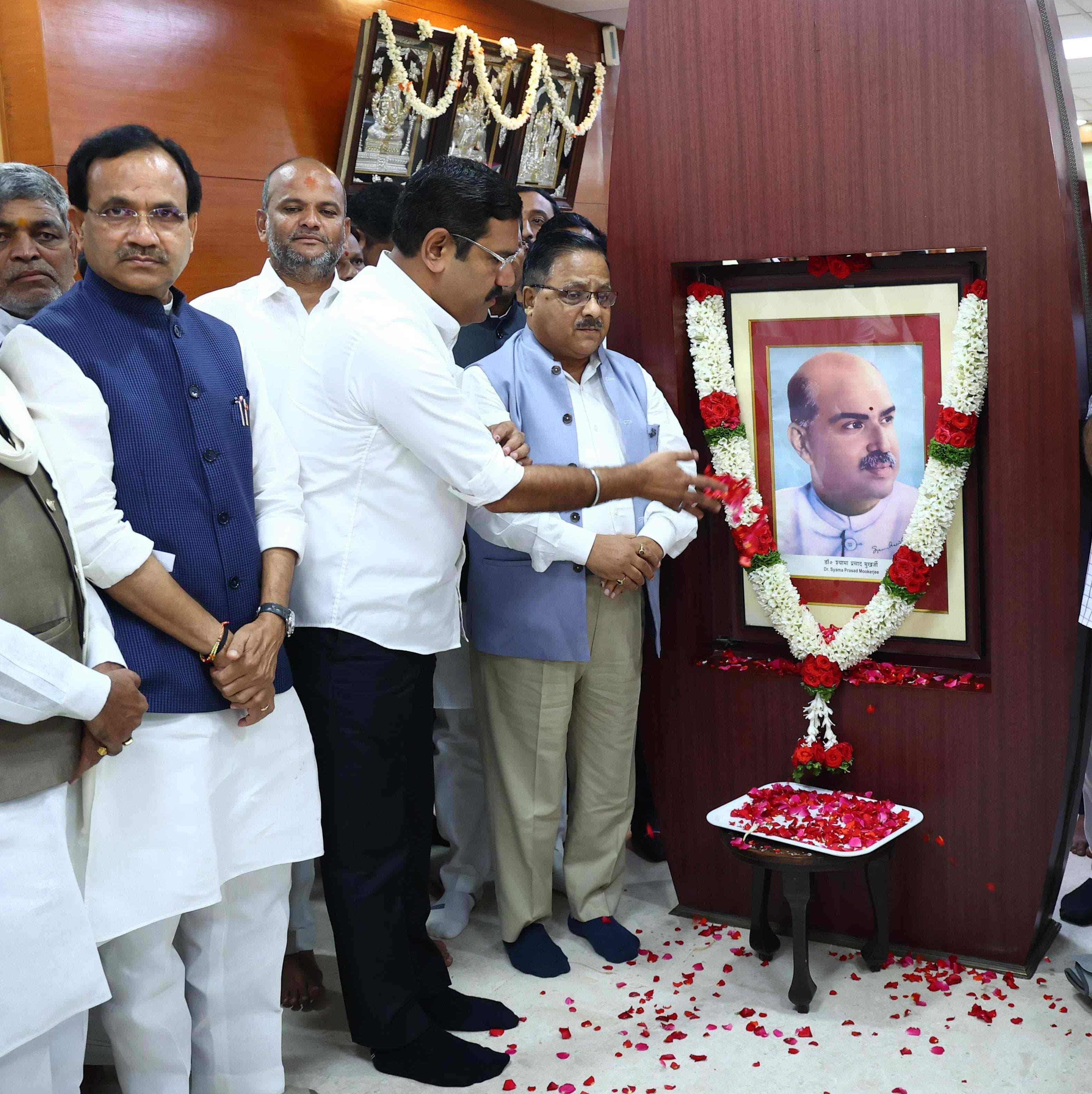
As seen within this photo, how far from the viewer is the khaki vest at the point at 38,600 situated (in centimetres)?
191

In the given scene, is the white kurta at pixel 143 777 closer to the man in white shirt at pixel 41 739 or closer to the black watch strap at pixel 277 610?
the man in white shirt at pixel 41 739

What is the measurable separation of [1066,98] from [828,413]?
0.91m

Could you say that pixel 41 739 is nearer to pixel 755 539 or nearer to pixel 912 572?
pixel 755 539

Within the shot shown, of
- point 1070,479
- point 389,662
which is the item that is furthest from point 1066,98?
point 389,662

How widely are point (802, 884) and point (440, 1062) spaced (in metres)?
0.93

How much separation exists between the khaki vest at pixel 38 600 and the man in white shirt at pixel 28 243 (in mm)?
1074

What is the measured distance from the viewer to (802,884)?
116 inches

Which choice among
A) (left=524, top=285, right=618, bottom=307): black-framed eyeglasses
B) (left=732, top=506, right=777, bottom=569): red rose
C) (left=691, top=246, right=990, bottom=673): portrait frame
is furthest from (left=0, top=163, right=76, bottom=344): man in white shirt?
(left=732, top=506, right=777, bottom=569): red rose

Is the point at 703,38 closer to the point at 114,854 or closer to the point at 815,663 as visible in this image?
the point at 815,663

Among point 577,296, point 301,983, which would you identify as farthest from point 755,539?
point 301,983

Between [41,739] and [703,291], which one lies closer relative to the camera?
[41,739]

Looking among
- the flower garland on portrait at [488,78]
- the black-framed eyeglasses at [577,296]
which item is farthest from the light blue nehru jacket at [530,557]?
the flower garland on portrait at [488,78]

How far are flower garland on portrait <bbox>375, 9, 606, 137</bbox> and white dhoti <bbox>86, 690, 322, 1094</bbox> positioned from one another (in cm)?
435

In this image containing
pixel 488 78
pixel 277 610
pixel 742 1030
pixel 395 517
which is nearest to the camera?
pixel 277 610
